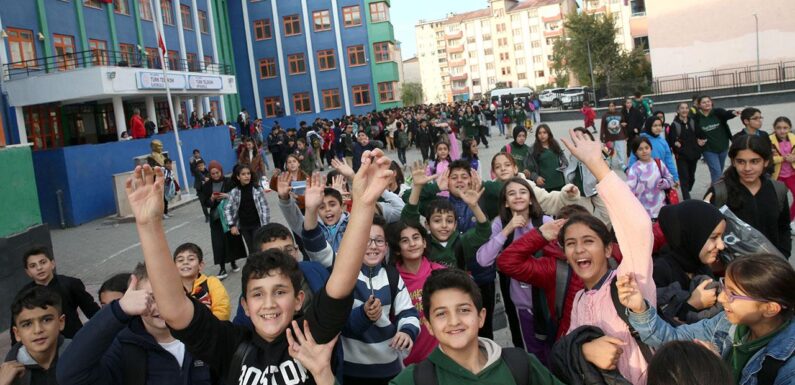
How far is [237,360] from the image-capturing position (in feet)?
9.21

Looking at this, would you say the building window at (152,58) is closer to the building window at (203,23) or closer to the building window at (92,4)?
the building window at (92,4)

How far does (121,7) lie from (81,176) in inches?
601

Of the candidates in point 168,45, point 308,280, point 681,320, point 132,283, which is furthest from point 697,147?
point 168,45

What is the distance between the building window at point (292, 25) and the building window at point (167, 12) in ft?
45.0

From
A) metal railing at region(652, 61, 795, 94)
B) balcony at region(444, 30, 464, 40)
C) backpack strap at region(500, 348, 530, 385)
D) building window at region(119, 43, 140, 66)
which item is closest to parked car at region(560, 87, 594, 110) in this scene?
metal railing at region(652, 61, 795, 94)

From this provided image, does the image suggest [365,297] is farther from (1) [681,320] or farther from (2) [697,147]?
(2) [697,147]

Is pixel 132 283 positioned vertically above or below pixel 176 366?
above

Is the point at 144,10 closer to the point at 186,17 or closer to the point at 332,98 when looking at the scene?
the point at 186,17

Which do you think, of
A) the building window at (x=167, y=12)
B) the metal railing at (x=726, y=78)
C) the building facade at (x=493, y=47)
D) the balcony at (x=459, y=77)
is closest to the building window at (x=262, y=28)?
the building window at (x=167, y=12)

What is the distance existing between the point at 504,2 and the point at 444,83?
20.5 meters

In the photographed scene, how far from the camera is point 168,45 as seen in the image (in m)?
36.4

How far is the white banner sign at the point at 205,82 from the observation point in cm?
3020

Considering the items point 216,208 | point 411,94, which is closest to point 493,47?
point 411,94

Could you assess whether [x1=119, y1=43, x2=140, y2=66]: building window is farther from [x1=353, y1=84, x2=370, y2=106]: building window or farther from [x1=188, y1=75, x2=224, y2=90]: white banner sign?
[x1=353, y1=84, x2=370, y2=106]: building window
